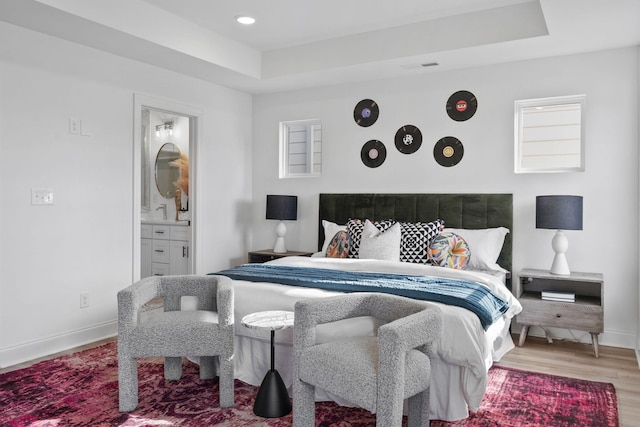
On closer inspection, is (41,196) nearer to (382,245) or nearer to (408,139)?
(382,245)

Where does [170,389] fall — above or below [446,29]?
below

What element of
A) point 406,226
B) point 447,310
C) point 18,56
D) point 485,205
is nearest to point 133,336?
point 447,310

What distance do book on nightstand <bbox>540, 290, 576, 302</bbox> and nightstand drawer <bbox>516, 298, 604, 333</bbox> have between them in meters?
0.04

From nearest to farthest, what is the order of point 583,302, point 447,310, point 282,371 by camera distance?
1. point 447,310
2. point 282,371
3. point 583,302

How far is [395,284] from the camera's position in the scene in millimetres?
3105

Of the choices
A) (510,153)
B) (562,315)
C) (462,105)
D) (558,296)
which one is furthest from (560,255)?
(462,105)

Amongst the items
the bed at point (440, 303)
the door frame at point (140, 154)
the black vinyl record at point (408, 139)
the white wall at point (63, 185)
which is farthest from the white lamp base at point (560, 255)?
the white wall at point (63, 185)

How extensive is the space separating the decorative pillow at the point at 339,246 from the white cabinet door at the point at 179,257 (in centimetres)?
177

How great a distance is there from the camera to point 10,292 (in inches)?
136

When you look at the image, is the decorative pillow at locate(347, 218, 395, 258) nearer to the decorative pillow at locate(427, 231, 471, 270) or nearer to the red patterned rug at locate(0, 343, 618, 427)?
the decorative pillow at locate(427, 231, 471, 270)

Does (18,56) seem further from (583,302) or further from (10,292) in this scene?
(583,302)

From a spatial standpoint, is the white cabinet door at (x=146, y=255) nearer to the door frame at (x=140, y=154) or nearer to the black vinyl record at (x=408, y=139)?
the door frame at (x=140, y=154)

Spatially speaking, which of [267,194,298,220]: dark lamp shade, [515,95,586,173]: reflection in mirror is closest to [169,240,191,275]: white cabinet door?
[267,194,298,220]: dark lamp shade

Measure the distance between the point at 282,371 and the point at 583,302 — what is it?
7.87ft
